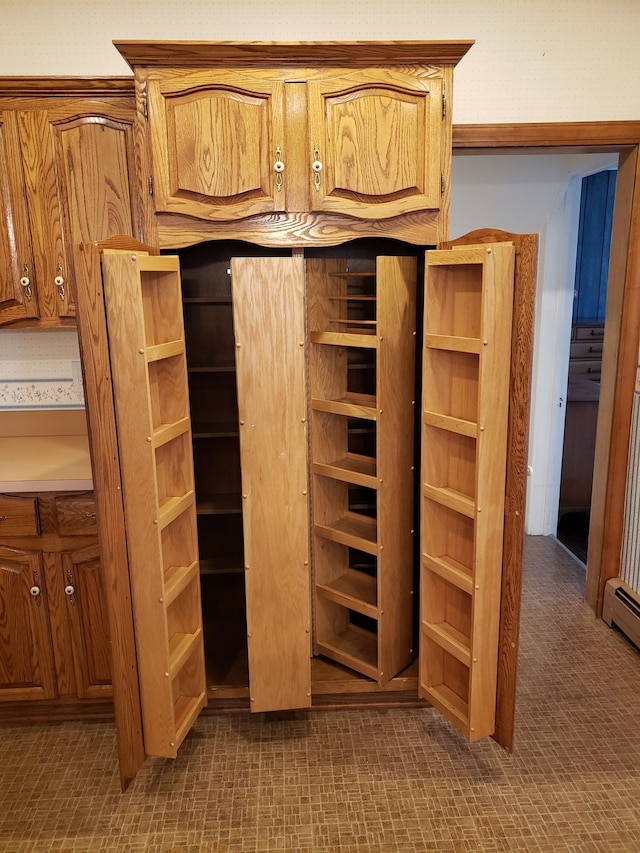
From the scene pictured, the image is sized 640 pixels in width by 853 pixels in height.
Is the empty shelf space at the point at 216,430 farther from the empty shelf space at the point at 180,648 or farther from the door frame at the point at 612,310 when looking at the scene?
the door frame at the point at 612,310

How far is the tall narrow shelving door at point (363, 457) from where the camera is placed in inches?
89.5

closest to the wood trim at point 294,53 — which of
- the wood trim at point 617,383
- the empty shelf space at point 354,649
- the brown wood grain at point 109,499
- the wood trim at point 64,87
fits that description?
the wood trim at point 64,87

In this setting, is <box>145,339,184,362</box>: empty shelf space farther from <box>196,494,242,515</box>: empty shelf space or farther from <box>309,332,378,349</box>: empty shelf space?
<box>196,494,242,515</box>: empty shelf space

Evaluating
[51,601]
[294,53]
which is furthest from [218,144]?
[51,601]

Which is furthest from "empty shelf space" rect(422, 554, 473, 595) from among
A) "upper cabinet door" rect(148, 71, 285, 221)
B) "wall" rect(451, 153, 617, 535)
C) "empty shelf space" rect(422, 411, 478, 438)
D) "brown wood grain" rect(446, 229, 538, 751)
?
"wall" rect(451, 153, 617, 535)

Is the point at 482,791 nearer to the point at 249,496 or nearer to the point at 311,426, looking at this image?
the point at 249,496

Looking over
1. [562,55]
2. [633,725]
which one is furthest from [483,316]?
[633,725]

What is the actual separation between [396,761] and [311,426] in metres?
1.22

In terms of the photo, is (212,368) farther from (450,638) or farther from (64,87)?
(450,638)

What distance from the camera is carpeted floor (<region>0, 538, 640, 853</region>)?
190cm

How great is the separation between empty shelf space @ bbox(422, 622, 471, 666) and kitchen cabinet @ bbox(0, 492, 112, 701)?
1165 millimetres

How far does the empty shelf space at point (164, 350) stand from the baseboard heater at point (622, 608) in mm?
2228

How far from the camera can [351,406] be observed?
2373mm

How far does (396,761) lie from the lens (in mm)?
2191
